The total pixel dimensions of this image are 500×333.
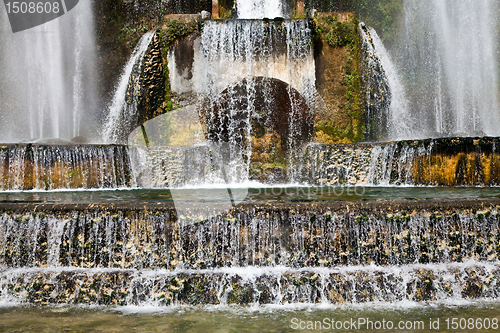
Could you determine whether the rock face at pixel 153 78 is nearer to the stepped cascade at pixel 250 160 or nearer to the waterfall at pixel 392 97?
the stepped cascade at pixel 250 160

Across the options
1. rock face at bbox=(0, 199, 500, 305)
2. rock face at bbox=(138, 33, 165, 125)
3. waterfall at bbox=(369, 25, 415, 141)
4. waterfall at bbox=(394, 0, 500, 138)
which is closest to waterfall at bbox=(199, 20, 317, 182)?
rock face at bbox=(138, 33, 165, 125)

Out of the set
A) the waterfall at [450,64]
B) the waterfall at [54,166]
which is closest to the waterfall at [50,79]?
the waterfall at [54,166]

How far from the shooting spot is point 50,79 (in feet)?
43.1

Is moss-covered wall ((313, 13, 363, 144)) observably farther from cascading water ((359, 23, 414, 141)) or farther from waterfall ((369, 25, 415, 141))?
waterfall ((369, 25, 415, 141))

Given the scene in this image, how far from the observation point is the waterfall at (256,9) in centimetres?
995

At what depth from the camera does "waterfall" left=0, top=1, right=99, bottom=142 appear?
1289 cm

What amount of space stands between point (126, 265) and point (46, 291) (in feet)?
2.22

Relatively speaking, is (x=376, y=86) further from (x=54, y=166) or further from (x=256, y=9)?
(x=54, y=166)

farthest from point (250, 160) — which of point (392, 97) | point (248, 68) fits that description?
point (392, 97)

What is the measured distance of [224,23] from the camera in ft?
25.2

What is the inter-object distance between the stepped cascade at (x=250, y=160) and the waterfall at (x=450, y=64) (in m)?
0.05

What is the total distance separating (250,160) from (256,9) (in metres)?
4.32

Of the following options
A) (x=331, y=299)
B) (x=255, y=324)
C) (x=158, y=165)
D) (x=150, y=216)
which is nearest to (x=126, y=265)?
(x=150, y=216)

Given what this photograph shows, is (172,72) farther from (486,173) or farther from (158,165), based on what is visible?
(486,173)
